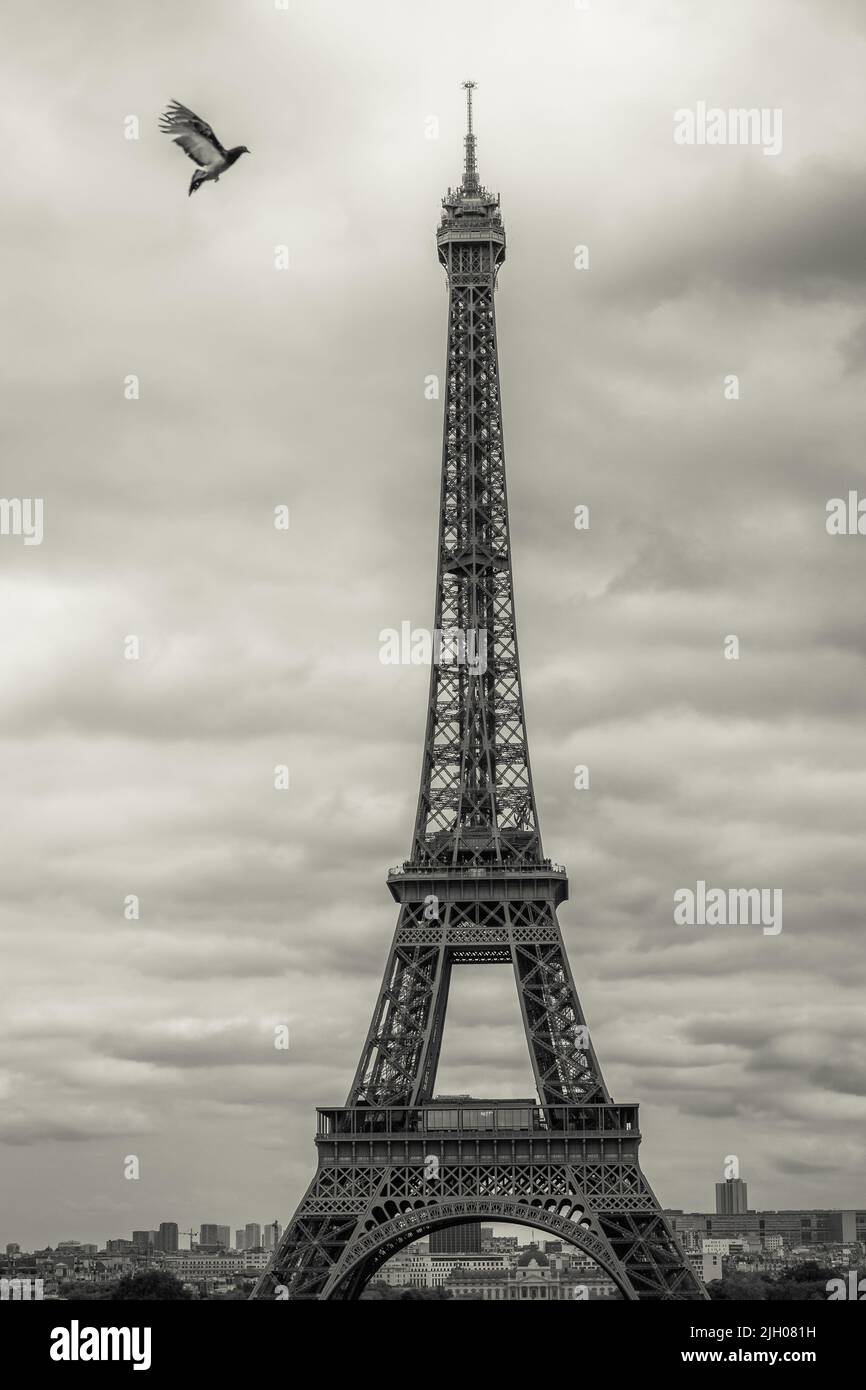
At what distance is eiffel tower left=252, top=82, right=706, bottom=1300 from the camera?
3952 inches

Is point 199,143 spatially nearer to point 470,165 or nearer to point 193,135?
point 193,135

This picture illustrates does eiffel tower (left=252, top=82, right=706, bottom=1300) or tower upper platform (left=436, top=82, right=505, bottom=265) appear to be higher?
tower upper platform (left=436, top=82, right=505, bottom=265)

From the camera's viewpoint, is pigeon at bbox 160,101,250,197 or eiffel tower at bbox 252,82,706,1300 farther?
eiffel tower at bbox 252,82,706,1300

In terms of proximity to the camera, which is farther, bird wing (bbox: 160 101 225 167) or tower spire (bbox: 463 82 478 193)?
tower spire (bbox: 463 82 478 193)

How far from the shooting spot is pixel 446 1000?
107m

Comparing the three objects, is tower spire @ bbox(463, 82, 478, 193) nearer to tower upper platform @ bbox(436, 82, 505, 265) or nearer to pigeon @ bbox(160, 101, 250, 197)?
tower upper platform @ bbox(436, 82, 505, 265)

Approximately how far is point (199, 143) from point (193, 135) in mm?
234

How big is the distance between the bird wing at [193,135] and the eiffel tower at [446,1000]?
5965 cm

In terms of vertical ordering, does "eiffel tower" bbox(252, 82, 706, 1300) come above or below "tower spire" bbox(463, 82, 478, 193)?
below

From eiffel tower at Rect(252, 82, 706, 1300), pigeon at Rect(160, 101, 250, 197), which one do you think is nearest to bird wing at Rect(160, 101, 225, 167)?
pigeon at Rect(160, 101, 250, 197)

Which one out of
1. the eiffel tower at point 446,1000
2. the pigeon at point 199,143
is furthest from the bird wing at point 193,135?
the eiffel tower at point 446,1000

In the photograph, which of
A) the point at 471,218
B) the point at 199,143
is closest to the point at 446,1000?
the point at 471,218

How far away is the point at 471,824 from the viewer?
4323 inches

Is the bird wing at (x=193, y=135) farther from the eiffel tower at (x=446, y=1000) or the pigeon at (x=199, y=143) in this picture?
the eiffel tower at (x=446, y=1000)
